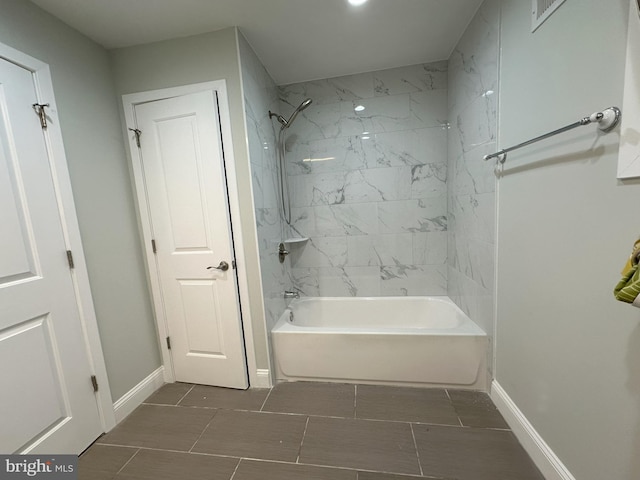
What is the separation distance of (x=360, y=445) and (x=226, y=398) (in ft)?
3.19

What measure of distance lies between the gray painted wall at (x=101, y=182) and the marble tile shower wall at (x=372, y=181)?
1.32 m

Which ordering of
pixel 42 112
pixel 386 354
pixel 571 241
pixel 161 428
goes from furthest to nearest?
pixel 386 354, pixel 161 428, pixel 42 112, pixel 571 241

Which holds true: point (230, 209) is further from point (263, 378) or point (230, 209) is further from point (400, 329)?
point (400, 329)

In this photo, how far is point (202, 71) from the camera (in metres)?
1.60

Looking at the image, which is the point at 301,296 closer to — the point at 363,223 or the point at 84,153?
the point at 363,223

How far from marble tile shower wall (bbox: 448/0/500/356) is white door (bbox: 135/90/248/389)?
169 cm

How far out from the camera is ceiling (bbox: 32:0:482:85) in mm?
1362

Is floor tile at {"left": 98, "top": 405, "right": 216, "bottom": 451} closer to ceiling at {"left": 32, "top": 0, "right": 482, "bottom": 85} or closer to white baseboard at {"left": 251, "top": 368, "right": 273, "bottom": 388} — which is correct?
white baseboard at {"left": 251, "top": 368, "right": 273, "bottom": 388}

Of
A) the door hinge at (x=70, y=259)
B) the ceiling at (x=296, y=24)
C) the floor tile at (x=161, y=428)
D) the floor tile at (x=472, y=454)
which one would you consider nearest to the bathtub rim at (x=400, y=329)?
the floor tile at (x=472, y=454)

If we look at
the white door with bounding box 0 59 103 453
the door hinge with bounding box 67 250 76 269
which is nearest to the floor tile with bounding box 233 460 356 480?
the white door with bounding box 0 59 103 453

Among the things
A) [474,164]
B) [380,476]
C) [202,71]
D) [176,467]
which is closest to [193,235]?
[202,71]

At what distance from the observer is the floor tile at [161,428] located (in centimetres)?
142

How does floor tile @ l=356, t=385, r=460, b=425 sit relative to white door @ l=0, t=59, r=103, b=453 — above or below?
below

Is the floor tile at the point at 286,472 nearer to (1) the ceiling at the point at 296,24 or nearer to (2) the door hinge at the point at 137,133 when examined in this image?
(2) the door hinge at the point at 137,133
